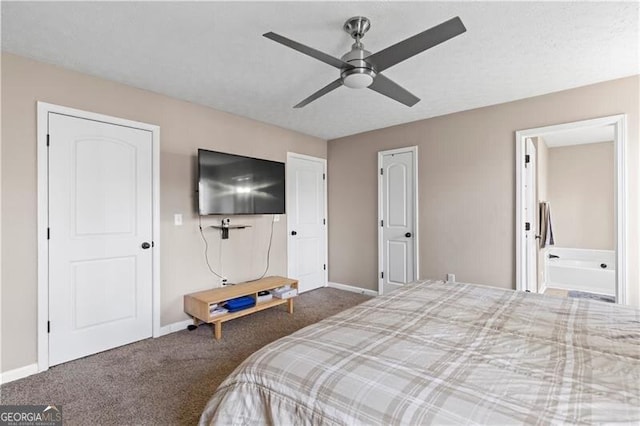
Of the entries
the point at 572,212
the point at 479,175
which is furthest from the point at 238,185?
the point at 572,212

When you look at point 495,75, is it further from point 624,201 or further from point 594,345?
point 594,345

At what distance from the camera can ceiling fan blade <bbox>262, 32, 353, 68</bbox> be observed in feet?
5.03

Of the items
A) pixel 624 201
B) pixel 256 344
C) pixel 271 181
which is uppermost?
pixel 271 181

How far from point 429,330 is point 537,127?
2.77 m

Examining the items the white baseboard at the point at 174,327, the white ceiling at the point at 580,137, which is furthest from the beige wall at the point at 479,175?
the white baseboard at the point at 174,327

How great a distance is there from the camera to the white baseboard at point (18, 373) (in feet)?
7.07

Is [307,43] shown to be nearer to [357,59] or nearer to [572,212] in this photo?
[357,59]

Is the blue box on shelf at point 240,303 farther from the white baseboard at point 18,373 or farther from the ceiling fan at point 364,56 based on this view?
the ceiling fan at point 364,56

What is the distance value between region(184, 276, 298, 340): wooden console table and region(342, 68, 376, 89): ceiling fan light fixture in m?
2.30

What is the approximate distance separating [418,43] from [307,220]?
10.8ft

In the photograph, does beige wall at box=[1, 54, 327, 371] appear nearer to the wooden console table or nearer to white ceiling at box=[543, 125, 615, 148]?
the wooden console table

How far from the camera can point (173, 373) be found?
7.51 ft

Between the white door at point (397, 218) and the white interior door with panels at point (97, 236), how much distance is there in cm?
287

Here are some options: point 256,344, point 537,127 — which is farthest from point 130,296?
point 537,127
